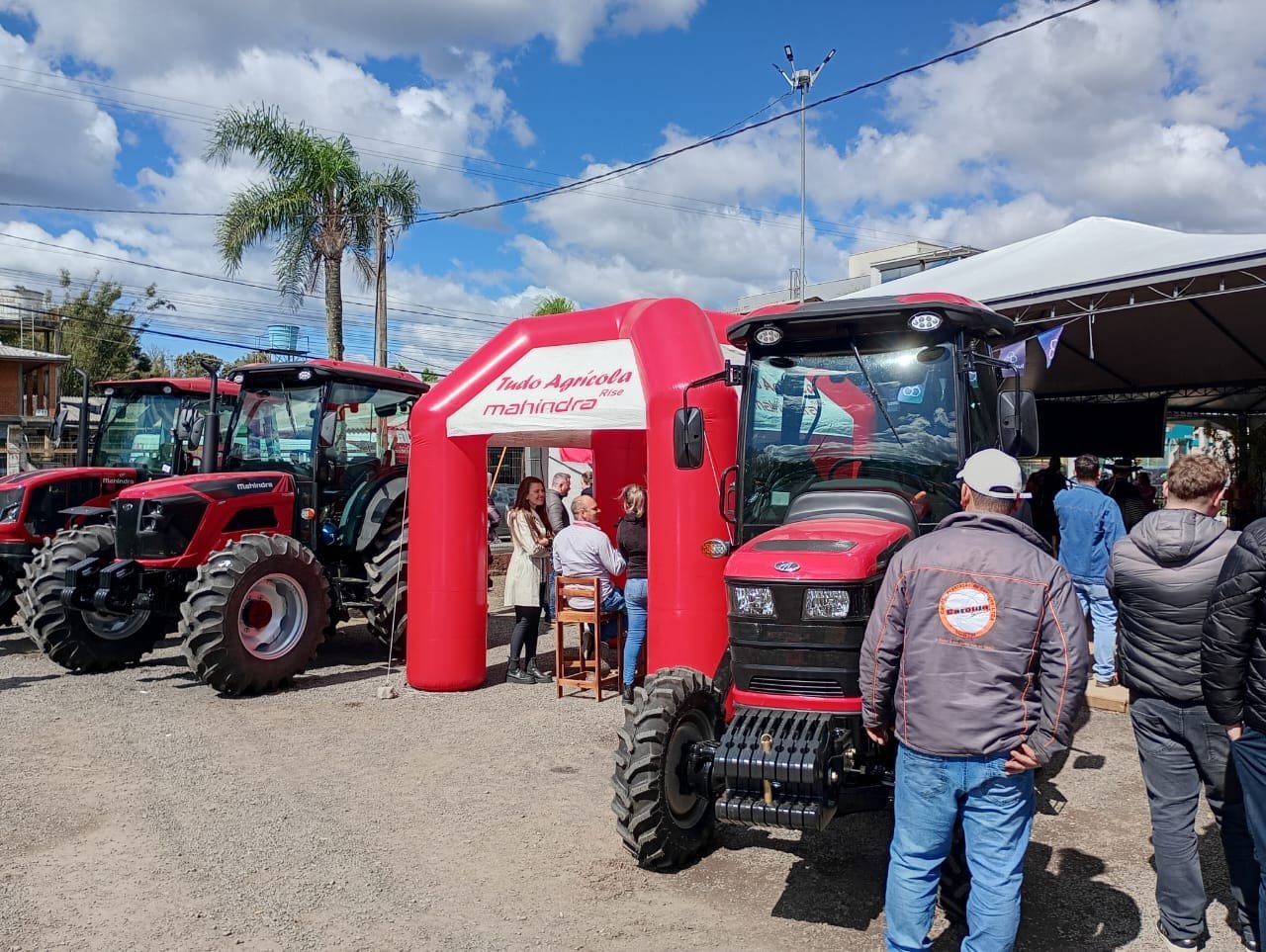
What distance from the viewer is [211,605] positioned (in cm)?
762

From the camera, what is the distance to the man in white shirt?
8188 mm

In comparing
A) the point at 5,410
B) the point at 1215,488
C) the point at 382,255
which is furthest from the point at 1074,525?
the point at 5,410

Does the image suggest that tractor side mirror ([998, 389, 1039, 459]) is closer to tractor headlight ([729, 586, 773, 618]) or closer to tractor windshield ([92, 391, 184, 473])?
tractor headlight ([729, 586, 773, 618])

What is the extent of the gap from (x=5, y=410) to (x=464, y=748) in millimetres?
32818

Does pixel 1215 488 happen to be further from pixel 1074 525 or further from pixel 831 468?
pixel 1074 525

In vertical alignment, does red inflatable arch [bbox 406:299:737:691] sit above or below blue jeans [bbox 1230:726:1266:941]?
above

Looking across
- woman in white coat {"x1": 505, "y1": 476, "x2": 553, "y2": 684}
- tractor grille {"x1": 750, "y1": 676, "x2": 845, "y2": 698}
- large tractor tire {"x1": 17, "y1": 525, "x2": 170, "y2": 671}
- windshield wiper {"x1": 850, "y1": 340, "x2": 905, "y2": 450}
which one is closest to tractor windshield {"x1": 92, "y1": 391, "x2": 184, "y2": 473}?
large tractor tire {"x1": 17, "y1": 525, "x2": 170, "y2": 671}

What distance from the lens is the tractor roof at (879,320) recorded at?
4773 millimetres

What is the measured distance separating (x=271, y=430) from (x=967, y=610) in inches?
305

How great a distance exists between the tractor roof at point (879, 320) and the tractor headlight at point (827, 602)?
4.85ft

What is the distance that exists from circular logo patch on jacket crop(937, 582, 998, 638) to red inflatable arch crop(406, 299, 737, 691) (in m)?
3.64

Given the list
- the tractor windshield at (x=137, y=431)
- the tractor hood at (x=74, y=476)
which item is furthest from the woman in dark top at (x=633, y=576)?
the tractor hood at (x=74, y=476)

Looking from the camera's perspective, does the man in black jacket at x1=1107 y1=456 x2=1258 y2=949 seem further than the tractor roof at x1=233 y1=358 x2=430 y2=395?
No

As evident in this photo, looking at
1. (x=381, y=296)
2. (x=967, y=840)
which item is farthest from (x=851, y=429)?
(x=381, y=296)
